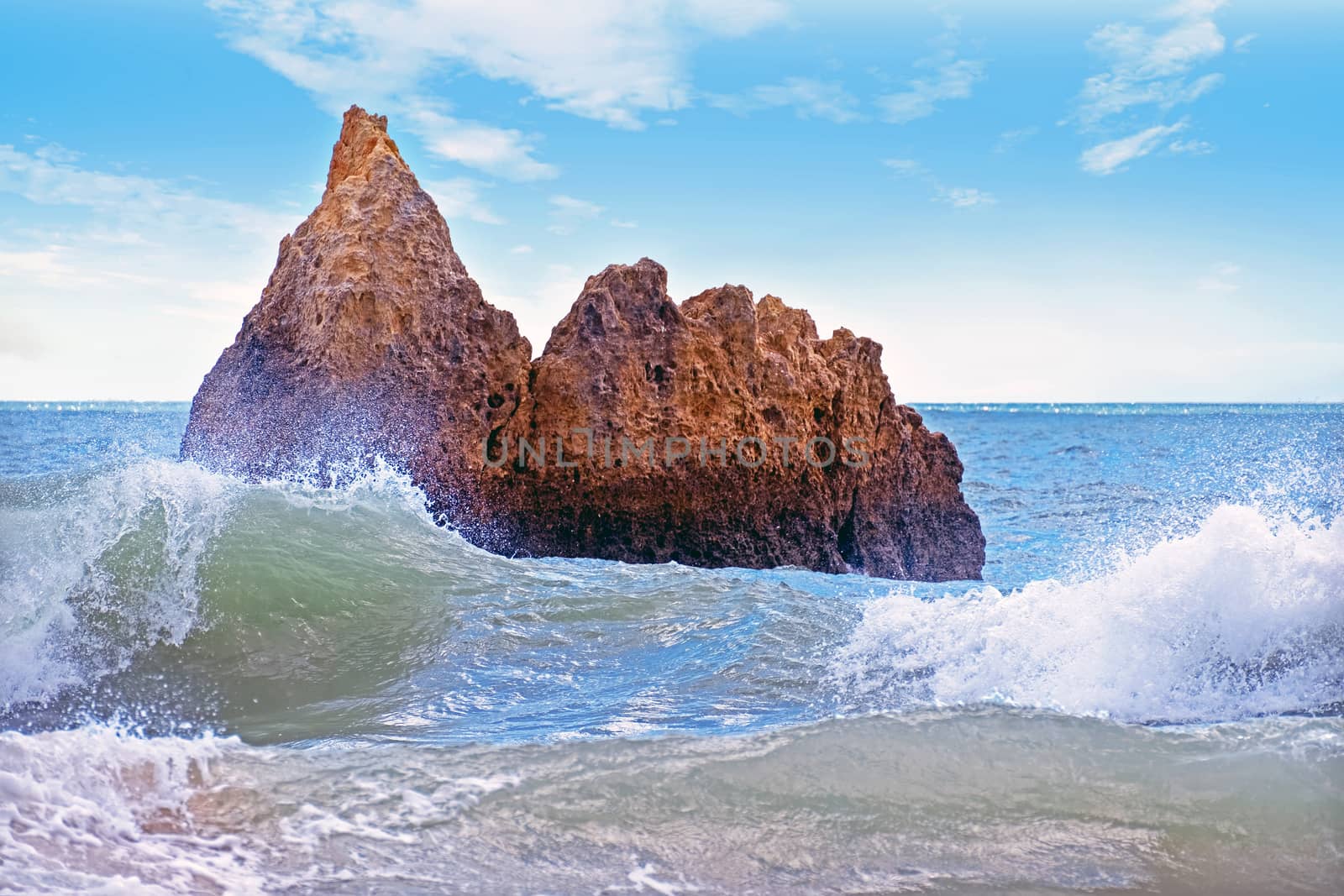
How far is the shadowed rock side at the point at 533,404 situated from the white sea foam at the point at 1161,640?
337cm

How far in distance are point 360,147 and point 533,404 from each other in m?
3.50

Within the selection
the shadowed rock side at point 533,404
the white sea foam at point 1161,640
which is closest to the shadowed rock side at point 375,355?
the shadowed rock side at point 533,404

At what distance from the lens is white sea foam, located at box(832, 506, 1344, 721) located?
526 cm

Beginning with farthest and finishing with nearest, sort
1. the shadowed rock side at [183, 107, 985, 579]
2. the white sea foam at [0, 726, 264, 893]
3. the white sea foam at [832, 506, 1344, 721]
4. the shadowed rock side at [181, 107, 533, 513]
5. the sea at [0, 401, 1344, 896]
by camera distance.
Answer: the shadowed rock side at [183, 107, 985, 579], the shadowed rock side at [181, 107, 533, 513], the white sea foam at [832, 506, 1344, 721], the sea at [0, 401, 1344, 896], the white sea foam at [0, 726, 264, 893]

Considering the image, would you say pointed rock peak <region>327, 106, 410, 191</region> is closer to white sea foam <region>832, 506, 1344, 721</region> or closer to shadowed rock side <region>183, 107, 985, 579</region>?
shadowed rock side <region>183, 107, 985, 579</region>

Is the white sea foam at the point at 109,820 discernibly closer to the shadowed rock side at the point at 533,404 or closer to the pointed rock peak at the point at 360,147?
the shadowed rock side at the point at 533,404

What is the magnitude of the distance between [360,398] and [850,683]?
16.6 feet

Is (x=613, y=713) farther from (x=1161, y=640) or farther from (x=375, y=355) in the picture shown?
(x=375, y=355)

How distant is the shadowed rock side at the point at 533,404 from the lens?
361 inches

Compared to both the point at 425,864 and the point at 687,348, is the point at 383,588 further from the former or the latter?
the point at 425,864

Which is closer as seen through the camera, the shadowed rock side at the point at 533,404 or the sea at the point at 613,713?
the sea at the point at 613,713

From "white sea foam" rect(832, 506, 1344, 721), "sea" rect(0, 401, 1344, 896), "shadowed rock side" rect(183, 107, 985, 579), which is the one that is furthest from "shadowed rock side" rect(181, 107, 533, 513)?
"white sea foam" rect(832, 506, 1344, 721)

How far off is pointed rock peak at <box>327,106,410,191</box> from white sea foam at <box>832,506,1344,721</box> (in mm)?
6522

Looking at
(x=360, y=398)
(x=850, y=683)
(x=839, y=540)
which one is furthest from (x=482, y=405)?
(x=850, y=683)
